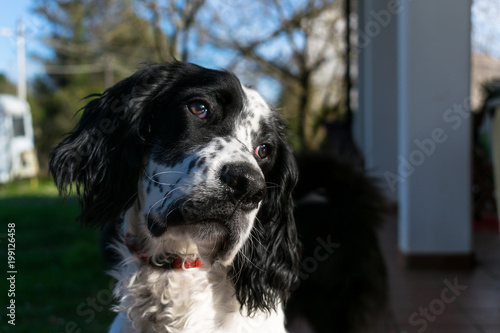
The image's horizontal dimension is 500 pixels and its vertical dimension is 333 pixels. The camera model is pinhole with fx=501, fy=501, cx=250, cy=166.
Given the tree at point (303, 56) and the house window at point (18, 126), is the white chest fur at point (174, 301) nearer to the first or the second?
the tree at point (303, 56)

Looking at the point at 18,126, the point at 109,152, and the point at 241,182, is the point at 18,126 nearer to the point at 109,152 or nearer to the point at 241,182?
the point at 109,152

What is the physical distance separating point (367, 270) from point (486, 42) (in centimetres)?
554

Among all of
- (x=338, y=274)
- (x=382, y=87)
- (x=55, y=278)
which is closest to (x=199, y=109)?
(x=338, y=274)

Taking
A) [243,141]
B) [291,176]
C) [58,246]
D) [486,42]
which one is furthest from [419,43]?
[58,246]

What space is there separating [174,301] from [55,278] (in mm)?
2708

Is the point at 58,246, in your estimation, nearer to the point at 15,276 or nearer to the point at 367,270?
the point at 15,276

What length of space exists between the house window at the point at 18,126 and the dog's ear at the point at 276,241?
1590 cm

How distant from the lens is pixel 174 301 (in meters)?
1.72

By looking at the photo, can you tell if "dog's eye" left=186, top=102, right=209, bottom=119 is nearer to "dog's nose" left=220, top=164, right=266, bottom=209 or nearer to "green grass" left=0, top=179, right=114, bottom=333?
"dog's nose" left=220, top=164, right=266, bottom=209

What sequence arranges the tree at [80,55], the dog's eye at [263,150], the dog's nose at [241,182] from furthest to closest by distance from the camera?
the tree at [80,55]
the dog's eye at [263,150]
the dog's nose at [241,182]

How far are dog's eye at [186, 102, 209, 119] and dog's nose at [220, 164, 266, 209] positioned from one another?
288 mm

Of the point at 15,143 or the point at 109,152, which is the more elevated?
the point at 109,152

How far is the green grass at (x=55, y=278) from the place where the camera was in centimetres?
316

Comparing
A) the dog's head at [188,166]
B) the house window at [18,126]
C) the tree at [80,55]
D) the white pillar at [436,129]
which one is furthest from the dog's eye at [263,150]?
the house window at [18,126]
